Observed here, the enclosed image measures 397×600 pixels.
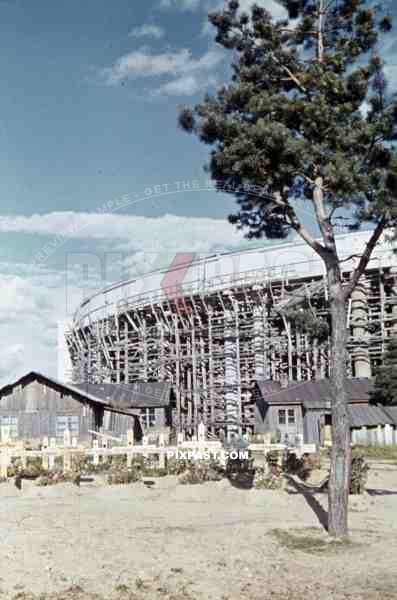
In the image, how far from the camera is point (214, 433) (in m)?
46.2

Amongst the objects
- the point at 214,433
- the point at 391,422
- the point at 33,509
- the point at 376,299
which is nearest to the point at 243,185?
the point at 33,509

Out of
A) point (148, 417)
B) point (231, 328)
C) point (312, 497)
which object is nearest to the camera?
point (312, 497)

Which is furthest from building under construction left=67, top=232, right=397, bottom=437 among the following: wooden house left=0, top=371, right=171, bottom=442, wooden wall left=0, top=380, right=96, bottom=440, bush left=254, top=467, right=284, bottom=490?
bush left=254, top=467, right=284, bottom=490

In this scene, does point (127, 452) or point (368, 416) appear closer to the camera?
point (127, 452)

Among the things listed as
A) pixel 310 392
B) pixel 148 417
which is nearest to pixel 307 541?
pixel 310 392

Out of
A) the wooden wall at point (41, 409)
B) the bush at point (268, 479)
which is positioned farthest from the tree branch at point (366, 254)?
the wooden wall at point (41, 409)

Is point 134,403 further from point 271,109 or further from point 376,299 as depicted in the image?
point 271,109

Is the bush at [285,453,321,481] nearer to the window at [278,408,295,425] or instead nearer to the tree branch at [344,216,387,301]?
the tree branch at [344,216,387,301]

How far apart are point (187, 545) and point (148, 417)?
2946cm

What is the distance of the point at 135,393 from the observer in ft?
138

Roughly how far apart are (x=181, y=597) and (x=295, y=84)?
978 centimetres

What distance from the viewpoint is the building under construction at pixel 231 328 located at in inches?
1660

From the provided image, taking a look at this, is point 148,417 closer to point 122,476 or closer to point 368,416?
point 368,416

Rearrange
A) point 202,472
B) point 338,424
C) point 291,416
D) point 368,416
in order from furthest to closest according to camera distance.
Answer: point 291,416 → point 368,416 → point 202,472 → point 338,424
